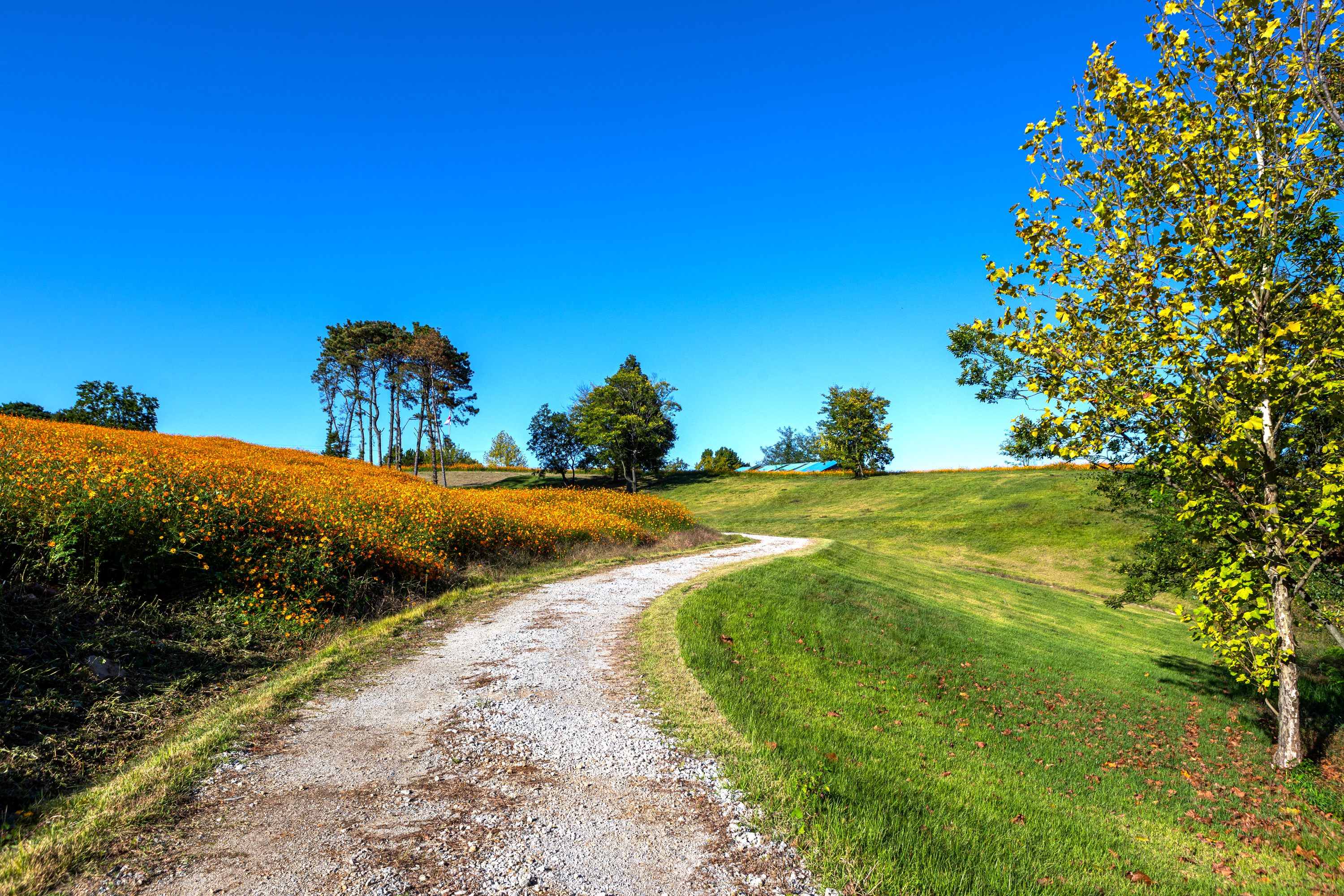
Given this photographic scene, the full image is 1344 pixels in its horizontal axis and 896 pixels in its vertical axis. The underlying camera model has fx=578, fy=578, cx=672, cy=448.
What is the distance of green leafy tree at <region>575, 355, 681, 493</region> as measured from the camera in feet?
186

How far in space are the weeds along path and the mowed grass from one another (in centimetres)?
2224

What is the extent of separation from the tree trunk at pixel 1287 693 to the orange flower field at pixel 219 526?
1407cm

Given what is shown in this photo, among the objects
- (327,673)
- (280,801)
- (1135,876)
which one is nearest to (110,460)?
(327,673)

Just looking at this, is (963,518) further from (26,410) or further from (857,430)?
(26,410)

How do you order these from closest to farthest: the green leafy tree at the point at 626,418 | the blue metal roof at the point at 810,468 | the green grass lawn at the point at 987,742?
the green grass lawn at the point at 987,742 < the green leafy tree at the point at 626,418 < the blue metal roof at the point at 810,468

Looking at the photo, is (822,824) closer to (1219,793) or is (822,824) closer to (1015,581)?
(1219,793)

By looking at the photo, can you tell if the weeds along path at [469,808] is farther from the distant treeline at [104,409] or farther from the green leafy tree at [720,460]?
the green leafy tree at [720,460]

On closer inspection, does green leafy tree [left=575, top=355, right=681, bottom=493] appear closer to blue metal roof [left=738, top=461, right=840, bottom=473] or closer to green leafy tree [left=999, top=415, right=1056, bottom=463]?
blue metal roof [left=738, top=461, right=840, bottom=473]

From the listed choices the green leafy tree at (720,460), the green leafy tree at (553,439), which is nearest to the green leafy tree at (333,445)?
the green leafy tree at (553,439)

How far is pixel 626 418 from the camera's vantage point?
5569cm

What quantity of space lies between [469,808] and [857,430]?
64.1 meters

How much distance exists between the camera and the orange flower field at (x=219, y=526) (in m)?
7.46

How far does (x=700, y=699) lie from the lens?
6.59 m

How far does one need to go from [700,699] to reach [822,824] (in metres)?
2.54
